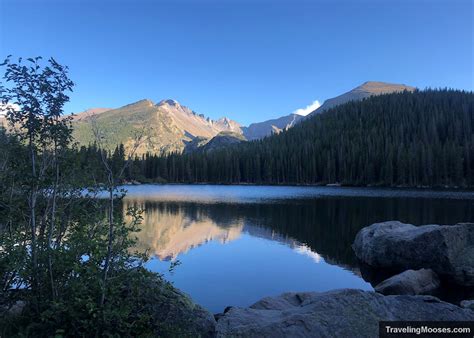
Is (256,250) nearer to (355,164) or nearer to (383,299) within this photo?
(383,299)

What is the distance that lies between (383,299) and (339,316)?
1736 millimetres

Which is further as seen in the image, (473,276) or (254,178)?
(254,178)

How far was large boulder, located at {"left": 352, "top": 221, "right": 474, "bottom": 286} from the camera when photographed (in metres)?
20.1

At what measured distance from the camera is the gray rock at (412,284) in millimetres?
17266

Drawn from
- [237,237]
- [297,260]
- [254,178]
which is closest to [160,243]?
Result: [237,237]

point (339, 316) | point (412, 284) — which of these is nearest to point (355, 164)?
point (412, 284)

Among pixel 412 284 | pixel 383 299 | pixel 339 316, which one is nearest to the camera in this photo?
pixel 339 316

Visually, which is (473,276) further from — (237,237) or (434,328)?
(237,237)

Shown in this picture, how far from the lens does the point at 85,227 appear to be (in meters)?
9.47

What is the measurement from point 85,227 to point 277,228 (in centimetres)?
3180

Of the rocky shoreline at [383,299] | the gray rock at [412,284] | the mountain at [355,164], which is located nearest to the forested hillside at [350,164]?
the mountain at [355,164]

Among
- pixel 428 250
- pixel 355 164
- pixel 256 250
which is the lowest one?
pixel 256 250

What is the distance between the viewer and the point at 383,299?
30.5 feet

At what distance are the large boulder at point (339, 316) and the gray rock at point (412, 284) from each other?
27.2ft
